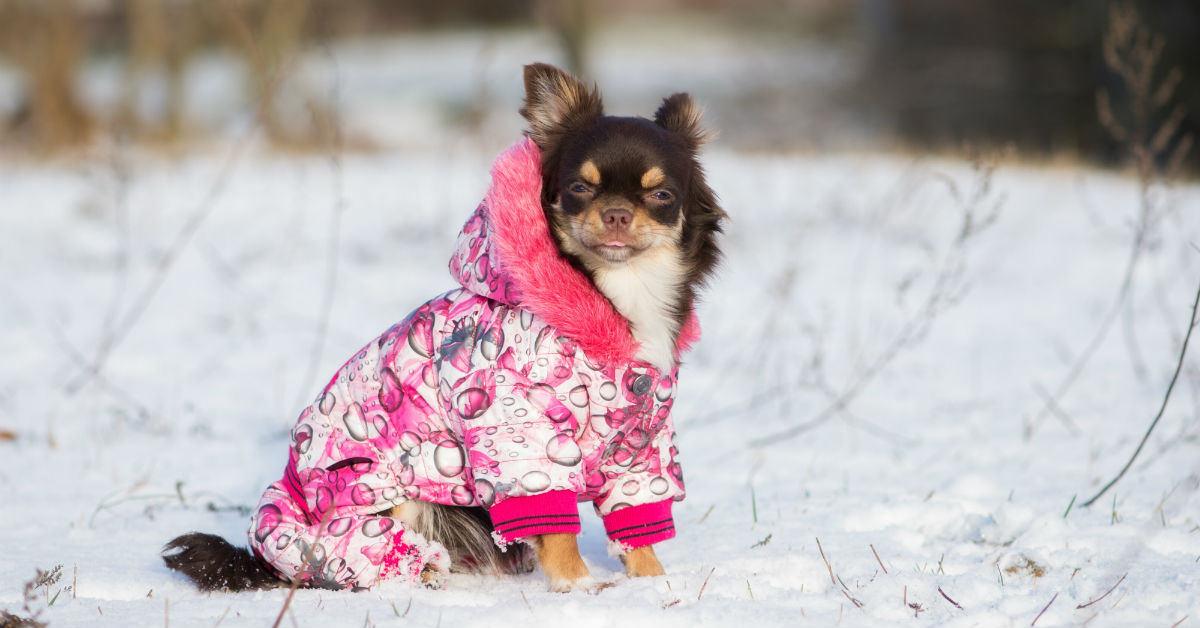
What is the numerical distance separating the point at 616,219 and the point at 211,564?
1493 millimetres

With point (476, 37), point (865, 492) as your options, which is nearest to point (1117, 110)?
point (865, 492)

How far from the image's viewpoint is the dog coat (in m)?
2.73

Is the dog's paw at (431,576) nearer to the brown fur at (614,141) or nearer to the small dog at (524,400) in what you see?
the small dog at (524,400)

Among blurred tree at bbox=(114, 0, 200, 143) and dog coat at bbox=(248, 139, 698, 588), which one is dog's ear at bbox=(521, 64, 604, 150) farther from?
blurred tree at bbox=(114, 0, 200, 143)

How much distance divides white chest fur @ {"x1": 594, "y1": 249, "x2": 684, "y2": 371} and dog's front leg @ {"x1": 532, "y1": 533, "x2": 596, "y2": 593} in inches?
22.6

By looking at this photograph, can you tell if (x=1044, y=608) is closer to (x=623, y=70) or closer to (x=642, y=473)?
(x=642, y=473)

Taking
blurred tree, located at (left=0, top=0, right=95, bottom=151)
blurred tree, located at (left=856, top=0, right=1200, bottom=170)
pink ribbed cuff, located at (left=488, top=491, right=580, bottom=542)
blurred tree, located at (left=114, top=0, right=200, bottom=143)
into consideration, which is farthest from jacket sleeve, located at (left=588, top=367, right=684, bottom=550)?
blurred tree, located at (left=856, top=0, right=1200, bottom=170)

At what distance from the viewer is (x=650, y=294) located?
3.04 metres

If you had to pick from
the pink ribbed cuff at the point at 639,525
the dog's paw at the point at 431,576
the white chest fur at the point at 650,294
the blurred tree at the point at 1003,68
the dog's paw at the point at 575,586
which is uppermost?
the blurred tree at the point at 1003,68

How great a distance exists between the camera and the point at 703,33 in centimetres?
3011

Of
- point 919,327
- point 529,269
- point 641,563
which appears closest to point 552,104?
Answer: point 529,269

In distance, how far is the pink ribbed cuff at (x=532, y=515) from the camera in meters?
2.72

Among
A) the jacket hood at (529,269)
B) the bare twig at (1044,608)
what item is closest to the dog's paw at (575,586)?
the jacket hood at (529,269)

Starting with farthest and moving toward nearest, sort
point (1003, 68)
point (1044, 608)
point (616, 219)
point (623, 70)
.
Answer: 1. point (623, 70)
2. point (1003, 68)
3. point (616, 219)
4. point (1044, 608)
